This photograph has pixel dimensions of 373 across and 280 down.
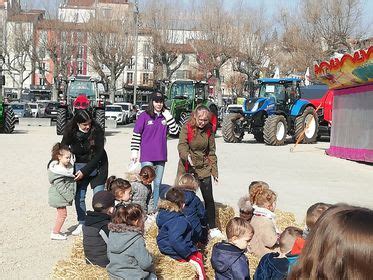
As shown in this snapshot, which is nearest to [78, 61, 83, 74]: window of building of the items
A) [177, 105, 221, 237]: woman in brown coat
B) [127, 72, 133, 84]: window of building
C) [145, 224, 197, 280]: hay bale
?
[127, 72, 133, 84]: window of building

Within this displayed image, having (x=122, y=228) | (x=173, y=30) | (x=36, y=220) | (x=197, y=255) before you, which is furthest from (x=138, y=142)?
(x=173, y=30)

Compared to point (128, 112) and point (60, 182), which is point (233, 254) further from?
point (128, 112)

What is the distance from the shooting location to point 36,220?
8336mm

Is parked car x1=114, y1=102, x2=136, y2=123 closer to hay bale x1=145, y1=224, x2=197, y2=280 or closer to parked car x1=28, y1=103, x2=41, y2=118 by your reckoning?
parked car x1=28, y1=103, x2=41, y2=118

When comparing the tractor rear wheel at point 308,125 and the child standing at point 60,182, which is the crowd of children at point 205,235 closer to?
the child standing at point 60,182

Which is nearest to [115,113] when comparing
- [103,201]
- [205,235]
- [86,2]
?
[205,235]

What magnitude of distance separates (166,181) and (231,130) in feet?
40.1

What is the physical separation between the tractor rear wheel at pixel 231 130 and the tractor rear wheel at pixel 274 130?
135 centimetres

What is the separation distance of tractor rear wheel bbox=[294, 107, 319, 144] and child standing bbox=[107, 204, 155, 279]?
20621 mm

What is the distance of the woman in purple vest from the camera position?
825cm

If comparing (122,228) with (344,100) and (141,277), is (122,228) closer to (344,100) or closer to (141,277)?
(141,277)

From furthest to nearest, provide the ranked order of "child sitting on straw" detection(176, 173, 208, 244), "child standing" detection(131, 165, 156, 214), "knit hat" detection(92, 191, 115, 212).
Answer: "child standing" detection(131, 165, 156, 214) < "child sitting on straw" detection(176, 173, 208, 244) < "knit hat" detection(92, 191, 115, 212)

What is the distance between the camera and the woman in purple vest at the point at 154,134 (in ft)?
27.1

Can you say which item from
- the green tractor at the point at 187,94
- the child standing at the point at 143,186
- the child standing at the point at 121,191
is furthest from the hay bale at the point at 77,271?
the green tractor at the point at 187,94
